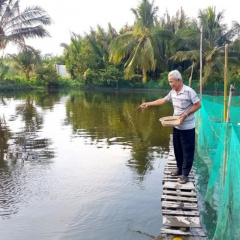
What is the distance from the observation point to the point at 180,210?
12.6ft

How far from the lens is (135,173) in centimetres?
604

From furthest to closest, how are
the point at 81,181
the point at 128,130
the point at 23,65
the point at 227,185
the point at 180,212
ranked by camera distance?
the point at 23,65 < the point at 128,130 < the point at 81,181 < the point at 180,212 < the point at 227,185

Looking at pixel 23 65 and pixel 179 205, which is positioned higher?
pixel 23 65

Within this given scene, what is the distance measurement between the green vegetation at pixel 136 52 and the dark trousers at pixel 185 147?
20394 mm

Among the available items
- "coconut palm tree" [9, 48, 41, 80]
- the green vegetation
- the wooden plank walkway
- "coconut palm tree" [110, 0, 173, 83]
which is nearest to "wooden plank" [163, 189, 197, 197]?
the wooden plank walkway

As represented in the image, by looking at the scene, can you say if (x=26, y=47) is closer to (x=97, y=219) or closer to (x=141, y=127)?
(x=141, y=127)

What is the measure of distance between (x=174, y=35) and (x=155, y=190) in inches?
882

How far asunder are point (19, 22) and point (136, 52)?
8.96m

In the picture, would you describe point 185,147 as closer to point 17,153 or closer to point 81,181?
point 81,181

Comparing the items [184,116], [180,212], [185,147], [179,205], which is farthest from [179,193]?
[184,116]

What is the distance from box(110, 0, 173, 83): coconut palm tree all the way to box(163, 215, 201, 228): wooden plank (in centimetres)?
2257

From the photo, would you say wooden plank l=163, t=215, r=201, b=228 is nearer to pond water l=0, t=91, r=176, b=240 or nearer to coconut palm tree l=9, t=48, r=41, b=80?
pond water l=0, t=91, r=176, b=240

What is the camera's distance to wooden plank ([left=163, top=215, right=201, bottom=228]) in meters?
3.55

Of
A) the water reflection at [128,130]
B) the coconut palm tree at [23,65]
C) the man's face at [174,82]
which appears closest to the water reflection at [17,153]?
the water reflection at [128,130]
